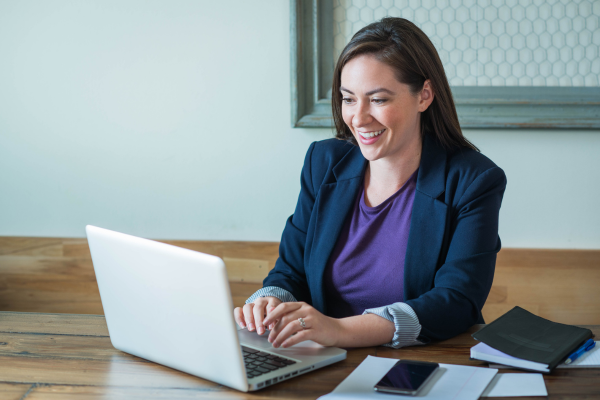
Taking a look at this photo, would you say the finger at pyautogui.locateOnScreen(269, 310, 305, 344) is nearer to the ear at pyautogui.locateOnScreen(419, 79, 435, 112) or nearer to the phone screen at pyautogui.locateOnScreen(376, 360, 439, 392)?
the phone screen at pyautogui.locateOnScreen(376, 360, 439, 392)

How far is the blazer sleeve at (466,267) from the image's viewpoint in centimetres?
110

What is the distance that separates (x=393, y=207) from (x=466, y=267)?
0.93ft

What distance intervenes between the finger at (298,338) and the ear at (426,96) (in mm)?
683

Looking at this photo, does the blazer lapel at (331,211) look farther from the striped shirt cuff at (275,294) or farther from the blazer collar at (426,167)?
the striped shirt cuff at (275,294)

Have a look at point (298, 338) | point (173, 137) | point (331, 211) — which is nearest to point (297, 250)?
point (331, 211)

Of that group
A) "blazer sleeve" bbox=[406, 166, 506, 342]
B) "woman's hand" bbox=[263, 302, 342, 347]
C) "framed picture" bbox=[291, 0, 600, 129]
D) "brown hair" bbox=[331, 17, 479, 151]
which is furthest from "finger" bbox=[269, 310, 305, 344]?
"framed picture" bbox=[291, 0, 600, 129]

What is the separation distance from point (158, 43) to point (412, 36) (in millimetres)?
1136

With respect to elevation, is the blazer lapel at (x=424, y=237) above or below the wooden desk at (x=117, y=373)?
above

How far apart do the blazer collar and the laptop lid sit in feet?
2.24

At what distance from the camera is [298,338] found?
978mm

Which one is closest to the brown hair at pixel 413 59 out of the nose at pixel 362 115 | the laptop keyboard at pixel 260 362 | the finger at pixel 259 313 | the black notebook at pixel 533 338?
the nose at pixel 362 115

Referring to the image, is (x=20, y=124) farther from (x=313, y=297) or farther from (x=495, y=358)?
(x=495, y=358)

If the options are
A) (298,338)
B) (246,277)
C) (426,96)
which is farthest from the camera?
(246,277)

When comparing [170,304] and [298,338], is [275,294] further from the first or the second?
[170,304]
